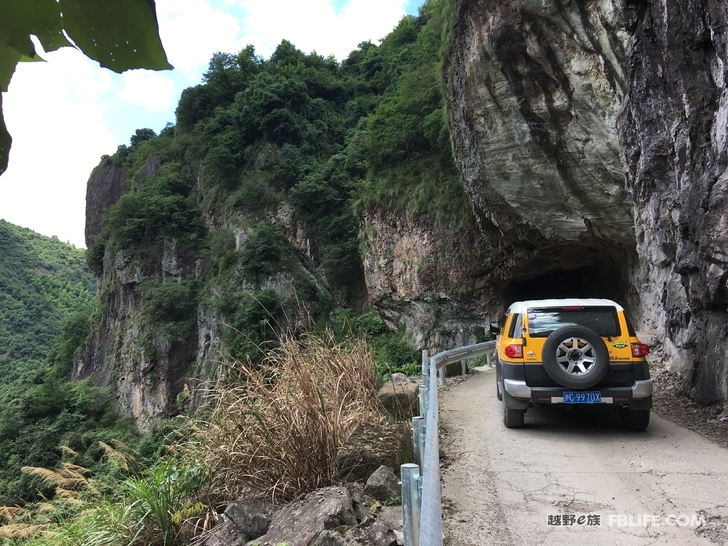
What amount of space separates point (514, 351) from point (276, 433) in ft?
10.2

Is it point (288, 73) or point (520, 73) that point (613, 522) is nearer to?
point (520, 73)

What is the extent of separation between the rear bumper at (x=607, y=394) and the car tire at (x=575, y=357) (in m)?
0.23

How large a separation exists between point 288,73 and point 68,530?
1513 inches

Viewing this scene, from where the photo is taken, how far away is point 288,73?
39.0 m

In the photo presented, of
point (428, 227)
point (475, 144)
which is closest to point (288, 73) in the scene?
point (428, 227)

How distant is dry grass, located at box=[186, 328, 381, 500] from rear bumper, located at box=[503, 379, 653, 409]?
2033 mm

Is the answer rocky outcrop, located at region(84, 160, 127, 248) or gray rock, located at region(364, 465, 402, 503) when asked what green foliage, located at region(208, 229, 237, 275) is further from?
gray rock, located at region(364, 465, 402, 503)

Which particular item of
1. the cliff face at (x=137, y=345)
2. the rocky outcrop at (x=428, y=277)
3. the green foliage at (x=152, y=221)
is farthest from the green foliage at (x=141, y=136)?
the rocky outcrop at (x=428, y=277)

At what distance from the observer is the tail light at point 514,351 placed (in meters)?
6.16

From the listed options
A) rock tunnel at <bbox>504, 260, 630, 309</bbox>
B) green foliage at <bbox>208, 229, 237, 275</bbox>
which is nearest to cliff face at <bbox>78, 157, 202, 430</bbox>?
green foliage at <bbox>208, 229, 237, 275</bbox>

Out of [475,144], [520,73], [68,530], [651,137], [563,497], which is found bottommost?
[68,530]

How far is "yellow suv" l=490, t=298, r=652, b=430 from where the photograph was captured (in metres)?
5.79

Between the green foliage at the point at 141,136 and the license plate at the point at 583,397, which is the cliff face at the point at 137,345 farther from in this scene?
the license plate at the point at 583,397

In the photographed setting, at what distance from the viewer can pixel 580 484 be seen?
175 inches
